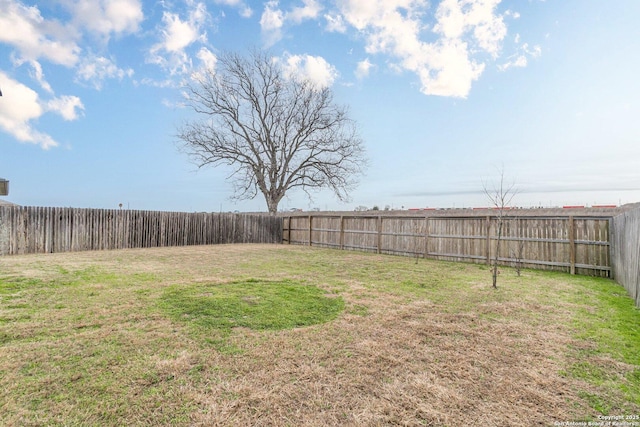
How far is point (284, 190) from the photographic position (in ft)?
61.8

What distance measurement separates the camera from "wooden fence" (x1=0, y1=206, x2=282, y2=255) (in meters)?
9.47

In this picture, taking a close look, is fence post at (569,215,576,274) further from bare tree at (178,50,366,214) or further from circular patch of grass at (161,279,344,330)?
bare tree at (178,50,366,214)

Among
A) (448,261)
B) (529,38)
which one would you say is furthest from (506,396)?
(529,38)

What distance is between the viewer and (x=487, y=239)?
27.7 ft

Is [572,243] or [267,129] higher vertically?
[267,129]

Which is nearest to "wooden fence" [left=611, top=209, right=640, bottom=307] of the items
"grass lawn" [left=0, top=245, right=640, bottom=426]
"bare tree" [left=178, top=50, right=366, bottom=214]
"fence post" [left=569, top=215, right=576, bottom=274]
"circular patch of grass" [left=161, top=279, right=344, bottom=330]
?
"grass lawn" [left=0, top=245, right=640, bottom=426]

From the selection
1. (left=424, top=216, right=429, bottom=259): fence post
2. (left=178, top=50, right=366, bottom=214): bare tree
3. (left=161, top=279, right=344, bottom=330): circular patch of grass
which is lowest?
(left=161, top=279, right=344, bottom=330): circular patch of grass

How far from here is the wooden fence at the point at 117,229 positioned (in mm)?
9469

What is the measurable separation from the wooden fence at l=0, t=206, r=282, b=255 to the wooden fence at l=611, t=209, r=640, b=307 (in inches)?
522

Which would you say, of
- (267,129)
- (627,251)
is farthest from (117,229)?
(627,251)

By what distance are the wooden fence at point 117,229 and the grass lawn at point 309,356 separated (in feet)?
22.1

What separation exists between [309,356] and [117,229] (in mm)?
12212

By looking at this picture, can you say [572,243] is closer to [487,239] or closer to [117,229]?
[487,239]

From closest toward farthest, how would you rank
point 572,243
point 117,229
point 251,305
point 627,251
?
point 251,305, point 627,251, point 572,243, point 117,229
